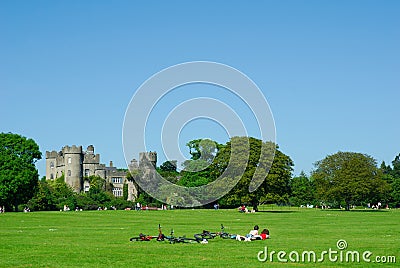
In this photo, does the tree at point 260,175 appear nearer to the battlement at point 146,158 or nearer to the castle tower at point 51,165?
the battlement at point 146,158

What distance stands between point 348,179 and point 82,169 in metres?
67.8

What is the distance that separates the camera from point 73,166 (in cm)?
13812

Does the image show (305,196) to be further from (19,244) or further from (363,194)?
(19,244)

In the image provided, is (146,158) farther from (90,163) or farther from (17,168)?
(17,168)

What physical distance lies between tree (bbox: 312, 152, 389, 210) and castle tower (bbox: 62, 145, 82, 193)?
59.3 meters

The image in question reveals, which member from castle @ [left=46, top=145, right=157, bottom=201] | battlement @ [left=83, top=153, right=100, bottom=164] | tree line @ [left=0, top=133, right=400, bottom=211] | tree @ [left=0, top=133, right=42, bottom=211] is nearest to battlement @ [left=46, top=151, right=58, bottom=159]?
castle @ [left=46, top=145, right=157, bottom=201]

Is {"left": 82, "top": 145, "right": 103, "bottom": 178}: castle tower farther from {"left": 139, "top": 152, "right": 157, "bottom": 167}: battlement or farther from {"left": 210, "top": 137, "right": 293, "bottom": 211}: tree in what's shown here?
{"left": 210, "top": 137, "right": 293, "bottom": 211}: tree

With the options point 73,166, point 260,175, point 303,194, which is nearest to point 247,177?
point 260,175

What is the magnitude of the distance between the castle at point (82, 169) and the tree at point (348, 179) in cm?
4483

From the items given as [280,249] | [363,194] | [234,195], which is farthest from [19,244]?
[363,194]

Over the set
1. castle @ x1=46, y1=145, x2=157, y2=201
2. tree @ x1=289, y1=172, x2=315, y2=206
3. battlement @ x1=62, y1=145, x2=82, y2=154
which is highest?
battlement @ x1=62, y1=145, x2=82, y2=154

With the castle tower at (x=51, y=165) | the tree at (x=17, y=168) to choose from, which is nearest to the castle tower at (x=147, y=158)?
the castle tower at (x=51, y=165)

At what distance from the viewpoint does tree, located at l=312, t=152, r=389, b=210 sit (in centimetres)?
8600

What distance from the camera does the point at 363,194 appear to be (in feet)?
286
